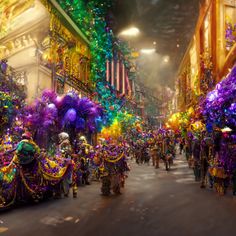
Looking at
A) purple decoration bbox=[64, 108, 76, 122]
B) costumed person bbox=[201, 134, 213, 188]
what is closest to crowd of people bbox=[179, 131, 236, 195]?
costumed person bbox=[201, 134, 213, 188]

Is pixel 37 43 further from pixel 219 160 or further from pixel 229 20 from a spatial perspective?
pixel 219 160

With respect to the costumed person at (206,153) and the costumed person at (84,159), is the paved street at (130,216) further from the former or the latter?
the costumed person at (84,159)

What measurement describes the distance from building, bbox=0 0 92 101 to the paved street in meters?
9.63

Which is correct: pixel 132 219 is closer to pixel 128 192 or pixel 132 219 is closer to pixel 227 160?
pixel 128 192

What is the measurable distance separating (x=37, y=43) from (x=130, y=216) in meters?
13.9

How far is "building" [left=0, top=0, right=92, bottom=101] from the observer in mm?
17109

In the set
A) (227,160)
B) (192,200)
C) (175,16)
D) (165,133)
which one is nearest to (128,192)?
(192,200)

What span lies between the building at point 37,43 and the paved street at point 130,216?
31.6 ft

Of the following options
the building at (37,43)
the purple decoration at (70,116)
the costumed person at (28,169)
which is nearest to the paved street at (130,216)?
the costumed person at (28,169)

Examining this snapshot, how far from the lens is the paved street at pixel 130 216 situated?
6508mm

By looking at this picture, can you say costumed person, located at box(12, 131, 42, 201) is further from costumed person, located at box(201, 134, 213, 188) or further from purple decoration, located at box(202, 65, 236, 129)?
purple decoration, located at box(202, 65, 236, 129)

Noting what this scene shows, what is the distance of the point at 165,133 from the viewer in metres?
21.6

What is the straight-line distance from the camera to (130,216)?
25.4 ft

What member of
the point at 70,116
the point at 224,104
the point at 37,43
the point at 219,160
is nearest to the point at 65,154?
the point at 70,116
